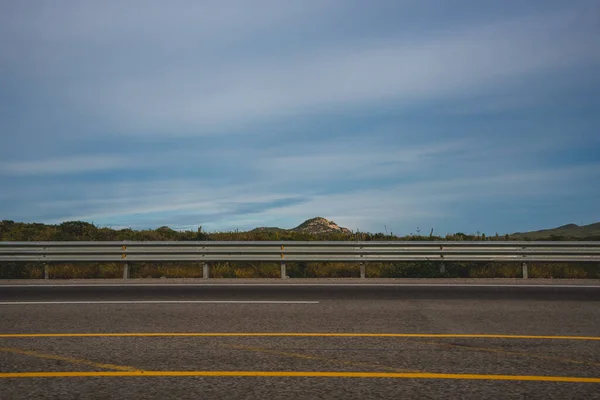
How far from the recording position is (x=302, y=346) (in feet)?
20.1

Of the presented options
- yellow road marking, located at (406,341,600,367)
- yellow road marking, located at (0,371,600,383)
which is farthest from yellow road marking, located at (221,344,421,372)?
yellow road marking, located at (406,341,600,367)

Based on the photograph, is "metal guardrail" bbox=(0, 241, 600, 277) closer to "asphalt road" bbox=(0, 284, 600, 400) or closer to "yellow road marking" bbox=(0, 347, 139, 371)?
"asphalt road" bbox=(0, 284, 600, 400)

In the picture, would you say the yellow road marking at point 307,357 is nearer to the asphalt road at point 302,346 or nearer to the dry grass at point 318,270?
the asphalt road at point 302,346

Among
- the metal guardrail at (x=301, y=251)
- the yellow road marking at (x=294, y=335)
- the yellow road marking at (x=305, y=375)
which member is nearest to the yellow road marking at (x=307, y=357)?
the yellow road marking at (x=305, y=375)

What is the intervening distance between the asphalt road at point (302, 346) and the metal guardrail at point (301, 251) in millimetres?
3761

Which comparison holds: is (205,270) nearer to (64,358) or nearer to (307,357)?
(64,358)

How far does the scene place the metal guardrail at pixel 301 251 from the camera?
1423cm

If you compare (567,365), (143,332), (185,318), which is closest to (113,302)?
(185,318)

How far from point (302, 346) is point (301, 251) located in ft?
27.6

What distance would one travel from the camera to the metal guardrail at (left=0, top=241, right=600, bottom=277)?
14.2 m

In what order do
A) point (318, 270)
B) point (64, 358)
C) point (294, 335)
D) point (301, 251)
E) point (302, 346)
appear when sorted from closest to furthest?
point (64, 358) < point (302, 346) < point (294, 335) < point (301, 251) < point (318, 270)

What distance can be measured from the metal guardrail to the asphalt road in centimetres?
376

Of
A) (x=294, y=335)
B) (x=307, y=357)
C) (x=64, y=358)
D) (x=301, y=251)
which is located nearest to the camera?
(x=307, y=357)

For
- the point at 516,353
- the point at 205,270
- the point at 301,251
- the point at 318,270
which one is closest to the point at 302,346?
the point at 516,353
